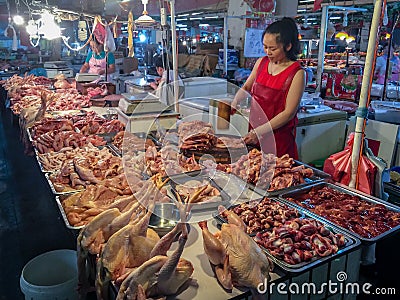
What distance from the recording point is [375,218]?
6.97 feet

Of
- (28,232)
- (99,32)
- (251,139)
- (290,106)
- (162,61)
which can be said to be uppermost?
(99,32)

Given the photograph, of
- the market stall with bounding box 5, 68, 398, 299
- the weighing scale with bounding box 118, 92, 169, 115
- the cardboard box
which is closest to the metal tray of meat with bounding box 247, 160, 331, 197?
the market stall with bounding box 5, 68, 398, 299

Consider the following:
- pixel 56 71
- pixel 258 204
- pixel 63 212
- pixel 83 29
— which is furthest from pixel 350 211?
pixel 56 71

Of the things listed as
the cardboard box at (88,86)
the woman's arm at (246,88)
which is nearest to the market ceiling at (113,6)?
the cardboard box at (88,86)

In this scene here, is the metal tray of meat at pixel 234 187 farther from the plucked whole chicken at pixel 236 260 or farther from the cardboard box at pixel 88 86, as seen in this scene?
the cardboard box at pixel 88 86

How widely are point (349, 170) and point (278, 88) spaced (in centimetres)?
105

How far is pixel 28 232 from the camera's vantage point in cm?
419

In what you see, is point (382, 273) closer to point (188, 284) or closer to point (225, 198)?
point (225, 198)

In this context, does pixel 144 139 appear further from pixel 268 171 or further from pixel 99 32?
pixel 99 32

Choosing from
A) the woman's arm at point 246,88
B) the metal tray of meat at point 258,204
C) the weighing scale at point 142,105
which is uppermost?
the woman's arm at point 246,88

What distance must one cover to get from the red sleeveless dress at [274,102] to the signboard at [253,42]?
2263mm

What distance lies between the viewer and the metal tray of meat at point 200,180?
2.10 metres

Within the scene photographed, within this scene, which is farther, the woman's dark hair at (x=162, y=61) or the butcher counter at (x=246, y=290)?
the woman's dark hair at (x=162, y=61)

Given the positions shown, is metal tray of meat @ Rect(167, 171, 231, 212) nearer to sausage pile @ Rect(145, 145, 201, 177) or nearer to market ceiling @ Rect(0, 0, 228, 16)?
sausage pile @ Rect(145, 145, 201, 177)
